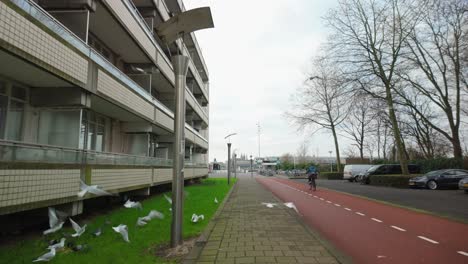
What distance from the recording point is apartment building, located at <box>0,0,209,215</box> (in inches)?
271

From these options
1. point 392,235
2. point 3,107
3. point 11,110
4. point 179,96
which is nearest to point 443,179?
point 392,235

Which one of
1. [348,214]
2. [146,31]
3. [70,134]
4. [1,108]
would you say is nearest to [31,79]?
[1,108]

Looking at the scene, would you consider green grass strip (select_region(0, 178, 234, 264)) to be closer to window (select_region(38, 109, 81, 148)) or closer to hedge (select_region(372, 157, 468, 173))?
window (select_region(38, 109, 81, 148))

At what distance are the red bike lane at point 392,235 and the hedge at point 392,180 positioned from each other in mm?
15360

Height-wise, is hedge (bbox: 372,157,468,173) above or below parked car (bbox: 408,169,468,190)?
above

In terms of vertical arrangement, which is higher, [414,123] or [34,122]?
[414,123]

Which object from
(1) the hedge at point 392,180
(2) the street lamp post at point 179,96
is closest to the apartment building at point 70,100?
(2) the street lamp post at point 179,96

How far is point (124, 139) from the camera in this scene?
17484 mm

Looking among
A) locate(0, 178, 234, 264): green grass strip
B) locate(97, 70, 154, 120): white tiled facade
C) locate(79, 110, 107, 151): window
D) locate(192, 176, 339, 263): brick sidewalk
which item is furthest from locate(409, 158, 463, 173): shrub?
locate(79, 110, 107, 151): window

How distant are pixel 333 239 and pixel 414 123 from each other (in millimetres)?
42843

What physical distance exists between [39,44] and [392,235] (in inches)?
357

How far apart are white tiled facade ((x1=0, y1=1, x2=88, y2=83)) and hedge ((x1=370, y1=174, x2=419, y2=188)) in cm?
2379

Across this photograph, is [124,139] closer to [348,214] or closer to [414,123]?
[348,214]

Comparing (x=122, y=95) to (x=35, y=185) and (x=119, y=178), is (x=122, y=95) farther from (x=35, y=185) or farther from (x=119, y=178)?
(x=35, y=185)
